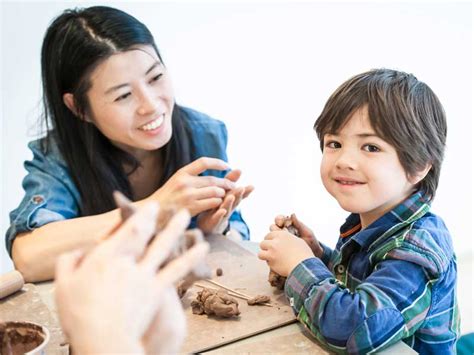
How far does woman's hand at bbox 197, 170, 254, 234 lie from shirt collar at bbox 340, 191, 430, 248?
38cm

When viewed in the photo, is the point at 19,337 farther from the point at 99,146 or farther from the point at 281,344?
the point at 99,146

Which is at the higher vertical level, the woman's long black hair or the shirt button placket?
the woman's long black hair

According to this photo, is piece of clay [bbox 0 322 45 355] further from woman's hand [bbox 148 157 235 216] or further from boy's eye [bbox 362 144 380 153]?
boy's eye [bbox 362 144 380 153]

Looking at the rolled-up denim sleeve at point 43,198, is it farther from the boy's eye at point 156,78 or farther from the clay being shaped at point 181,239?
the clay being shaped at point 181,239

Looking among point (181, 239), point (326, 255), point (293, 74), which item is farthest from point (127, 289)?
point (293, 74)

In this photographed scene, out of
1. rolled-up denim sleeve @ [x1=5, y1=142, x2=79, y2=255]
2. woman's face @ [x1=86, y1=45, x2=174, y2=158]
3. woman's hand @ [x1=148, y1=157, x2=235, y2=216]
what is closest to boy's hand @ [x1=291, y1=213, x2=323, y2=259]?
woman's hand @ [x1=148, y1=157, x2=235, y2=216]

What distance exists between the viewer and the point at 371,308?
1.06 meters

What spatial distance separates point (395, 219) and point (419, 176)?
11 cm

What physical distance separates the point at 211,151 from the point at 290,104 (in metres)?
1.50

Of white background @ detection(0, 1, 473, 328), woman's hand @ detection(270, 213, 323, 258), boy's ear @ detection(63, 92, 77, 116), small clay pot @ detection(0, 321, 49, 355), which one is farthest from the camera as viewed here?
white background @ detection(0, 1, 473, 328)

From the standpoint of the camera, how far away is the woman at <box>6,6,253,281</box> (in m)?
1.50

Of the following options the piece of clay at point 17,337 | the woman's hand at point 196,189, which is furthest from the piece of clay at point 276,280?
the piece of clay at point 17,337

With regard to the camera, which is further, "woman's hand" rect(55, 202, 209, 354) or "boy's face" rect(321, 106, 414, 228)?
"boy's face" rect(321, 106, 414, 228)

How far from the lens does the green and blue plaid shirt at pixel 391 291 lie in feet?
3.47
